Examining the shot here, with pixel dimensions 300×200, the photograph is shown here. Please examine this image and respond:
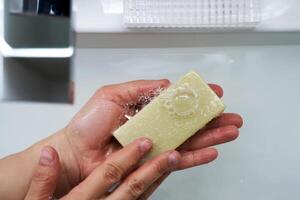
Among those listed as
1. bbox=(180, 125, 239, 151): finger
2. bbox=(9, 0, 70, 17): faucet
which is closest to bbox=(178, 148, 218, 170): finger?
bbox=(180, 125, 239, 151): finger

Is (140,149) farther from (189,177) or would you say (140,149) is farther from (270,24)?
(270,24)

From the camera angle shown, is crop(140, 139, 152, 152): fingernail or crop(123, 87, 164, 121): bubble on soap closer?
crop(140, 139, 152, 152): fingernail

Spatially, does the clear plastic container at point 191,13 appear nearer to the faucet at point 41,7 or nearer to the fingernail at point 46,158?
the faucet at point 41,7

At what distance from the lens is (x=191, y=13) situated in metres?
0.70

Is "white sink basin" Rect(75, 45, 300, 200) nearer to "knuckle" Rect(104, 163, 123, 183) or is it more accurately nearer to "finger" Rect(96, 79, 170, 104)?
"finger" Rect(96, 79, 170, 104)

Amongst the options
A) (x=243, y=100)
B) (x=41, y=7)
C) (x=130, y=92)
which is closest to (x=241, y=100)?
(x=243, y=100)

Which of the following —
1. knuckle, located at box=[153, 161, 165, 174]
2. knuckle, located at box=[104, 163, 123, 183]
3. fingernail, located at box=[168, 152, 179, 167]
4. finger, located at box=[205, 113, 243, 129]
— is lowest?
knuckle, located at box=[104, 163, 123, 183]

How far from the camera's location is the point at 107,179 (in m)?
0.52

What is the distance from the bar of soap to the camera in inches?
22.8

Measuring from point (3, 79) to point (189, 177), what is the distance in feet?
1.73

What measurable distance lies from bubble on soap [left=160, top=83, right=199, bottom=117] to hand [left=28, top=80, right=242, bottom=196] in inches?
2.4

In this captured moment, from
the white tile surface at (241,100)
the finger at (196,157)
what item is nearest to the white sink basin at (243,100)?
the white tile surface at (241,100)

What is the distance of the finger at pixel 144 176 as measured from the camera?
515mm

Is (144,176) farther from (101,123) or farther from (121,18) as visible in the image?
(121,18)
